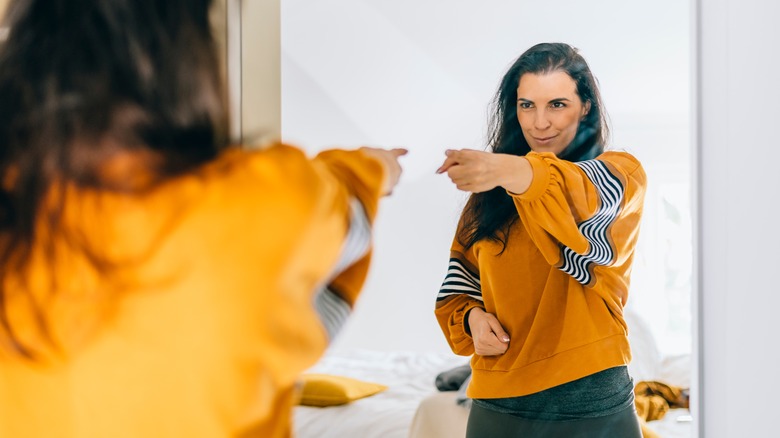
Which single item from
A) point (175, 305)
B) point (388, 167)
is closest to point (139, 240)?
point (175, 305)

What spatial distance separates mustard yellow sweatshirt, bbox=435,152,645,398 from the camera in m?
1.00

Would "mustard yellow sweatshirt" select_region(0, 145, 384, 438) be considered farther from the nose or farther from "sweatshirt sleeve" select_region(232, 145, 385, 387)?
the nose

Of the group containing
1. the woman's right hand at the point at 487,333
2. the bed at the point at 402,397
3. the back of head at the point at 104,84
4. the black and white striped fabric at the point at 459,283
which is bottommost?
the bed at the point at 402,397

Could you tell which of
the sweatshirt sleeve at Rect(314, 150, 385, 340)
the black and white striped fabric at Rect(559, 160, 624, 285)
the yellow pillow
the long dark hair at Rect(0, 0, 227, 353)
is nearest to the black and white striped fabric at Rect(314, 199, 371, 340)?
the sweatshirt sleeve at Rect(314, 150, 385, 340)

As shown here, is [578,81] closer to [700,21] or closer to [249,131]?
[700,21]

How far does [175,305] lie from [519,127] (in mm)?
584

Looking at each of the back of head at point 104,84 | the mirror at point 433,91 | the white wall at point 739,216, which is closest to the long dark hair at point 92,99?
the back of head at point 104,84

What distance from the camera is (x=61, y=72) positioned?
2.12 ft

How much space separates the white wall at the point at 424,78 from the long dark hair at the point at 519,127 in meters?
0.01

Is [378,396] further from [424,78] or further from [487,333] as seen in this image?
[424,78]

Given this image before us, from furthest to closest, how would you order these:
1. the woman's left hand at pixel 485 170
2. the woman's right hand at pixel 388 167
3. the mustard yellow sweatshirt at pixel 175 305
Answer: the woman's left hand at pixel 485 170, the woman's right hand at pixel 388 167, the mustard yellow sweatshirt at pixel 175 305

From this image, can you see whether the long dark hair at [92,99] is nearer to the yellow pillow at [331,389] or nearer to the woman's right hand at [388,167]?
the woman's right hand at [388,167]

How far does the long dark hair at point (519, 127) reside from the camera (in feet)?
3.33

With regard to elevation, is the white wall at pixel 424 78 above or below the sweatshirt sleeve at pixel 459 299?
above
